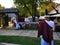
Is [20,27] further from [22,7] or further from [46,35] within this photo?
[46,35]

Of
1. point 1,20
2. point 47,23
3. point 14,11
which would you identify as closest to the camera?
point 47,23

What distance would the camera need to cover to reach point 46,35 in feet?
31.4

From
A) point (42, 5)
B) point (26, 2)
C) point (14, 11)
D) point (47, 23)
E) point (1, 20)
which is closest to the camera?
point (47, 23)

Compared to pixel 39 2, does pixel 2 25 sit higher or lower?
lower

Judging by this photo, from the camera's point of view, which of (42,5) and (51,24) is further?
(42,5)

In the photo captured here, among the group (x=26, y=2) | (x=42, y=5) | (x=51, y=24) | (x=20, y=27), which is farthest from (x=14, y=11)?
(x=51, y=24)

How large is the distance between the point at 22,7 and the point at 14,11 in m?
12.4

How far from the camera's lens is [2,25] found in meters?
36.4

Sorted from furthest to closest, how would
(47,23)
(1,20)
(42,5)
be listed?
(42,5) → (1,20) → (47,23)

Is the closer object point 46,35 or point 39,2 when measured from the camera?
point 46,35

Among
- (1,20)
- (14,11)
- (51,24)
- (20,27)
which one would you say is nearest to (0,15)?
(1,20)

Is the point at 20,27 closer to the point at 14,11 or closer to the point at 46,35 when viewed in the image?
the point at 14,11

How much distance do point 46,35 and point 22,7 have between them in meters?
36.2

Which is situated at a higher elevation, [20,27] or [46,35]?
[46,35]
